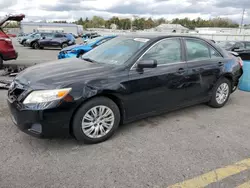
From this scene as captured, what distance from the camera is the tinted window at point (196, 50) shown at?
13.1 ft

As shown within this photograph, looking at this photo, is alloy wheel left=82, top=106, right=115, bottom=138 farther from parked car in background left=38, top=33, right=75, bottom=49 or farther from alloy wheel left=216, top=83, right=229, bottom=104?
parked car in background left=38, top=33, right=75, bottom=49

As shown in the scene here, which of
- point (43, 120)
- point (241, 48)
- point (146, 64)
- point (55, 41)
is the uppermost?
point (146, 64)

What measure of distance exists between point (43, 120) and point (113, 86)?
3.36 ft

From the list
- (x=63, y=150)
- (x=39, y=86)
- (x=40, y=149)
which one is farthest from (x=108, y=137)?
(x=39, y=86)

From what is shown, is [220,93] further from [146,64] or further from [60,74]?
[60,74]

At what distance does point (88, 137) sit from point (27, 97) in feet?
3.16

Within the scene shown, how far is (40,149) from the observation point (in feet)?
9.66

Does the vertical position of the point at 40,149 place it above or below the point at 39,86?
below

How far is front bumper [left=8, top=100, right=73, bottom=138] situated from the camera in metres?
2.66

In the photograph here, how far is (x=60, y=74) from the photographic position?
9.85 ft

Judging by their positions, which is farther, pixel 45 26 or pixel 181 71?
pixel 45 26

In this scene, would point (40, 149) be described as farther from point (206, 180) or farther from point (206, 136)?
point (206, 136)

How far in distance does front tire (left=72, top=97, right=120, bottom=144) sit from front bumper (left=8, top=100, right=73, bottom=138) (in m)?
0.15

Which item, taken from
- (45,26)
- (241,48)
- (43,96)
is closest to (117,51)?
(43,96)
